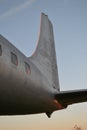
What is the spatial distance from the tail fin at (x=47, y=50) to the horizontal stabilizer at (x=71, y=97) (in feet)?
6.56

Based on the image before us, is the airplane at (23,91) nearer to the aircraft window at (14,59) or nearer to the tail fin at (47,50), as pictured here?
the aircraft window at (14,59)

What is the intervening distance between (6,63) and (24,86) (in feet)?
2.67

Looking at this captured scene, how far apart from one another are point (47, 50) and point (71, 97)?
389 cm

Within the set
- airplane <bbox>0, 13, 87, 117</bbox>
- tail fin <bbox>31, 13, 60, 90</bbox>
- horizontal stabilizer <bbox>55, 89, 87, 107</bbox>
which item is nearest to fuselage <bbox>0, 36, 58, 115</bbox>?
airplane <bbox>0, 13, 87, 117</bbox>

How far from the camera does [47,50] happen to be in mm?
9891

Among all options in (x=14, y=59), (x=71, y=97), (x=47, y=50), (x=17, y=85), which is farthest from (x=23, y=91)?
(x=47, y=50)

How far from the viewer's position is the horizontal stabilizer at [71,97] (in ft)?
20.2

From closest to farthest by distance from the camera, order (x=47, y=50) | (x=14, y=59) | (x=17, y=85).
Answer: (x=17, y=85) < (x=14, y=59) < (x=47, y=50)

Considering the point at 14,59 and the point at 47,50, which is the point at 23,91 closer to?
the point at 14,59

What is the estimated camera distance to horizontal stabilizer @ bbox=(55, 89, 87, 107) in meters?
6.15

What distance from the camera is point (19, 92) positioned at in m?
4.91

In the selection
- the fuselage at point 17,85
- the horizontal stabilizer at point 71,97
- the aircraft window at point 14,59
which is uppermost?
the aircraft window at point 14,59

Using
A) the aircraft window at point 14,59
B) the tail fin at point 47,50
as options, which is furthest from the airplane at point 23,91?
→ the tail fin at point 47,50

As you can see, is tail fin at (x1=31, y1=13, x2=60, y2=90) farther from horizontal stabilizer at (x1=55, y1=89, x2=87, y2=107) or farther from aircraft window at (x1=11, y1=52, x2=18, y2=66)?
aircraft window at (x1=11, y1=52, x2=18, y2=66)
